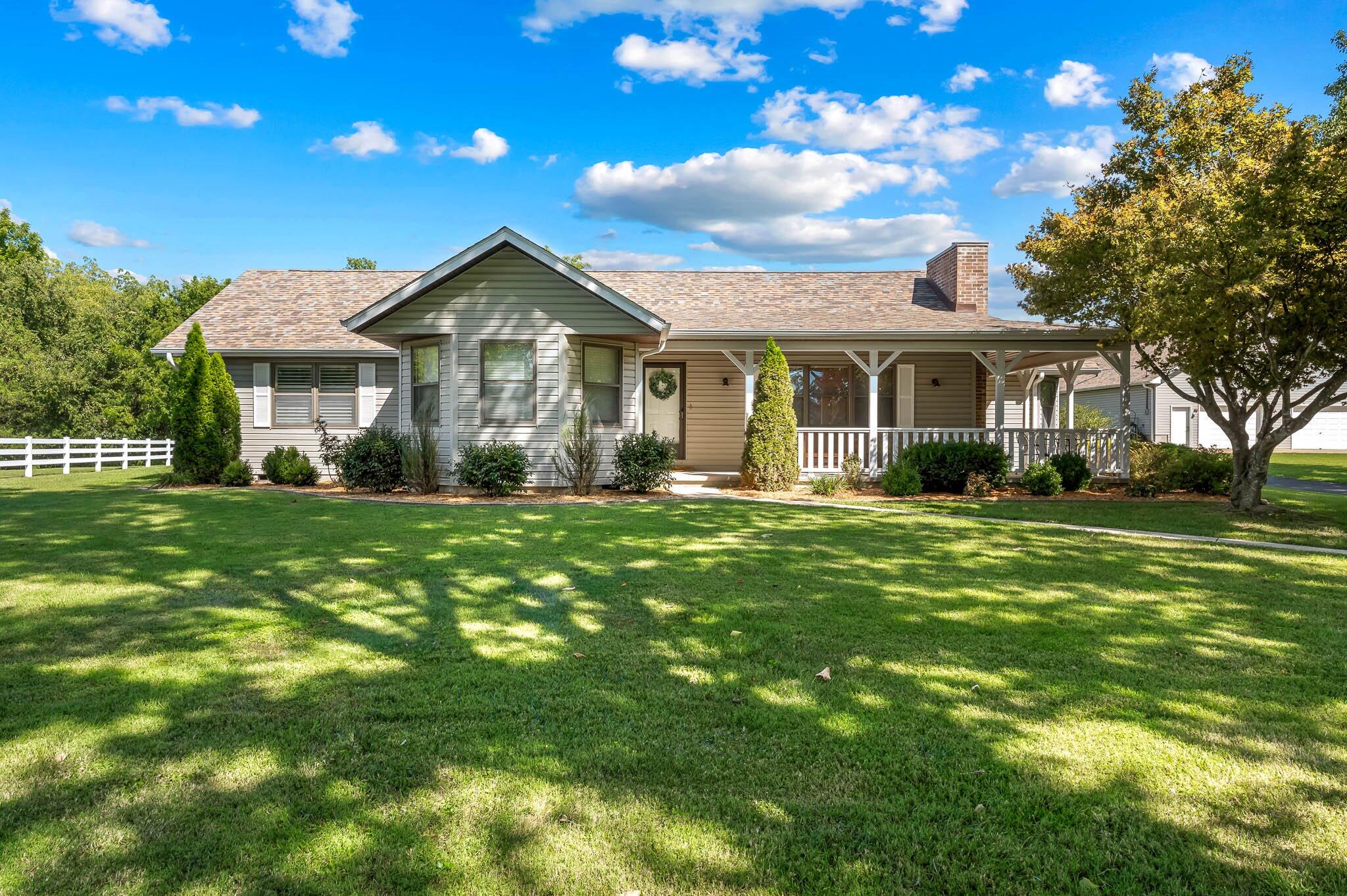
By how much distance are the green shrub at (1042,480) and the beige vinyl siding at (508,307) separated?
7377 millimetres

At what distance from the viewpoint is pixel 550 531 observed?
27.8ft

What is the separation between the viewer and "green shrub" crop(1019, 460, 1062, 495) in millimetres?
12688

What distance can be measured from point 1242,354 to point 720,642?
A: 977 cm

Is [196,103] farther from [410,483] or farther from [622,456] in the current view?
[622,456]

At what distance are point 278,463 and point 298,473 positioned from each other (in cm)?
71

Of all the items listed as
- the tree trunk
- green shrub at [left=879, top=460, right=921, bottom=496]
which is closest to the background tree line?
green shrub at [left=879, top=460, right=921, bottom=496]

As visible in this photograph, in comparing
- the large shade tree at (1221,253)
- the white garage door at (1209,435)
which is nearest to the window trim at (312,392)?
the large shade tree at (1221,253)

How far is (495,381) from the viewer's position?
42.8 feet

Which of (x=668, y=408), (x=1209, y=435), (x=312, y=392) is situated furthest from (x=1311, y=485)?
(x=312, y=392)

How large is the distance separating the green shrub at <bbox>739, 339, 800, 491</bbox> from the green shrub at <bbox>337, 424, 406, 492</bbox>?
6.36 metres

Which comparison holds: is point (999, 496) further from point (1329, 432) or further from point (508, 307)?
point (1329, 432)

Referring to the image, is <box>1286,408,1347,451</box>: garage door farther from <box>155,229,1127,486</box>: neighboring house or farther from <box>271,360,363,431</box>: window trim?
<box>271,360,363,431</box>: window trim

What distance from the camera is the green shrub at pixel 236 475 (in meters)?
14.5

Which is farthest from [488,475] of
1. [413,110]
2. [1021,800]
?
[413,110]
